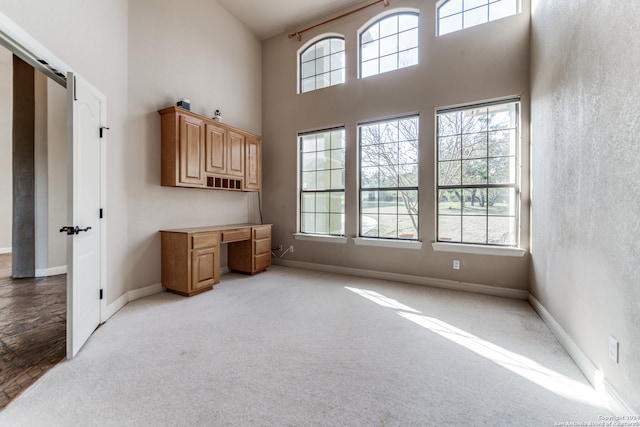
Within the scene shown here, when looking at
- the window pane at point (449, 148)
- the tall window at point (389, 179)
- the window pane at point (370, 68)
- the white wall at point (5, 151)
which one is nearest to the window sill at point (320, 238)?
the tall window at point (389, 179)

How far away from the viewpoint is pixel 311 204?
4906 millimetres

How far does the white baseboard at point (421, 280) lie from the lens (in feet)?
11.0

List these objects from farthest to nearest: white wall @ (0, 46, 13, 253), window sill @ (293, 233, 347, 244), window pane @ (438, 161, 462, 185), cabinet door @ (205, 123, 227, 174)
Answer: white wall @ (0, 46, 13, 253) → window sill @ (293, 233, 347, 244) → cabinet door @ (205, 123, 227, 174) → window pane @ (438, 161, 462, 185)

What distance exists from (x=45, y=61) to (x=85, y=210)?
115 centimetres

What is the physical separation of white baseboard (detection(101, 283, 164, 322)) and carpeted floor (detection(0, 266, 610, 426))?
92 millimetres

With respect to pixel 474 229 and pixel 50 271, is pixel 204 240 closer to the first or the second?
pixel 50 271

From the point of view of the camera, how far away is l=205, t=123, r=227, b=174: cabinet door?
3781 mm

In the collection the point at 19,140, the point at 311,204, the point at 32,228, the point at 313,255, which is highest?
the point at 19,140

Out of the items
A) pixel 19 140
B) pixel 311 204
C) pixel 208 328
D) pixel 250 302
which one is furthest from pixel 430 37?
pixel 19 140

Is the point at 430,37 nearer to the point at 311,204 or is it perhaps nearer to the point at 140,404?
the point at 311,204

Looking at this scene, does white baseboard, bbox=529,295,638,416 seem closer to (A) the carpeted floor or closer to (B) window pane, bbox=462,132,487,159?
(A) the carpeted floor

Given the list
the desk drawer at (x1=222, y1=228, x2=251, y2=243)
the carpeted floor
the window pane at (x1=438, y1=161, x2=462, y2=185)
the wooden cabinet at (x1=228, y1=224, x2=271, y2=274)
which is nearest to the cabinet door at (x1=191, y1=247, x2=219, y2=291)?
the desk drawer at (x1=222, y1=228, x2=251, y2=243)

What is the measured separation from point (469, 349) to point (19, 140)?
21.2 ft

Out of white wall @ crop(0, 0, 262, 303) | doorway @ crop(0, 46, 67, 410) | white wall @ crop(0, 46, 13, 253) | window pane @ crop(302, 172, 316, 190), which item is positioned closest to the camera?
doorway @ crop(0, 46, 67, 410)
